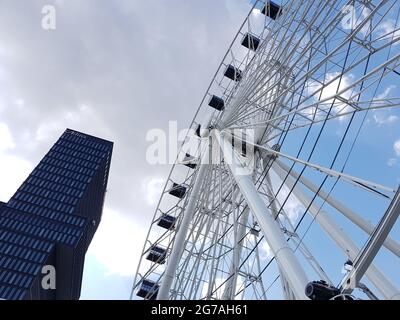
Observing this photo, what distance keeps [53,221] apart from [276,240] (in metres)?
95.0

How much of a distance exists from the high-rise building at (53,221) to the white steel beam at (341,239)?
3171 inches

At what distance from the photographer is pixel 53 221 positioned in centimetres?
9556

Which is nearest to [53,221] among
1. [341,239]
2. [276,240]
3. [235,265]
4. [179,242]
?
[179,242]

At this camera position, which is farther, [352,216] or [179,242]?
[179,242]

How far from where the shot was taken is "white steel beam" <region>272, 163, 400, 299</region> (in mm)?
7691

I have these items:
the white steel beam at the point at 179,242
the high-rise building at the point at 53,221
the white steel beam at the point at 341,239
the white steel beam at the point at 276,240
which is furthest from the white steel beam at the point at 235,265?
the high-rise building at the point at 53,221

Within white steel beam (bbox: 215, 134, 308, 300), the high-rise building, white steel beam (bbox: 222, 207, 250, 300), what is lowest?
white steel beam (bbox: 215, 134, 308, 300)

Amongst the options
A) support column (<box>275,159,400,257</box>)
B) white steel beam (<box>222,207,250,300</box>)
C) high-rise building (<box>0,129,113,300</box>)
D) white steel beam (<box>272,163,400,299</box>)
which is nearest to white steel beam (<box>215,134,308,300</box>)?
white steel beam (<box>272,163,400,299</box>)

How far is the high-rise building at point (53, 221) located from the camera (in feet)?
280

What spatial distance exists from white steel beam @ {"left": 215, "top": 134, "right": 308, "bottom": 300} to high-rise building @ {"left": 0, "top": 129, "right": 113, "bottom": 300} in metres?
81.2

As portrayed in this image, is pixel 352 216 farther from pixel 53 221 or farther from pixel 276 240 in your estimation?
pixel 53 221

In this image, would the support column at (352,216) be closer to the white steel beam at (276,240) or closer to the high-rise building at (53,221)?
the white steel beam at (276,240)

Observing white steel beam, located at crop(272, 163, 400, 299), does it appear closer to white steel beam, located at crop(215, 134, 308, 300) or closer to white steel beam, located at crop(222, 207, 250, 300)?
white steel beam, located at crop(215, 134, 308, 300)
